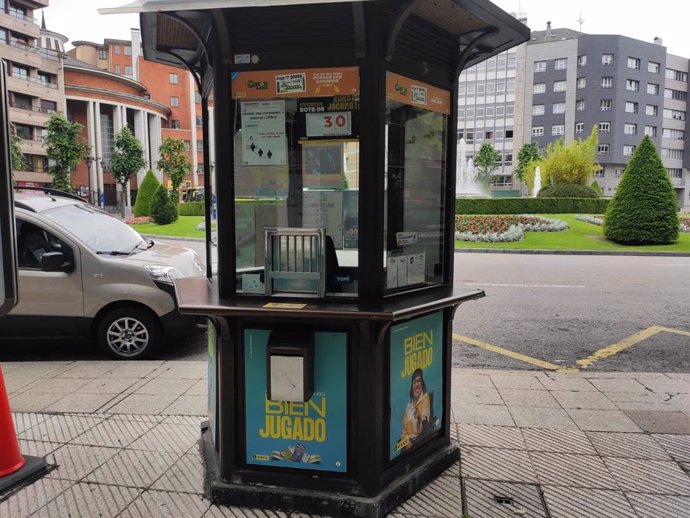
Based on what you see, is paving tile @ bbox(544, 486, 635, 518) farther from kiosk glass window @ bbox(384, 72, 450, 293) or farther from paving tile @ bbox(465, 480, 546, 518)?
kiosk glass window @ bbox(384, 72, 450, 293)

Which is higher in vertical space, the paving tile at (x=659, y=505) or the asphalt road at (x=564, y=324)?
the paving tile at (x=659, y=505)

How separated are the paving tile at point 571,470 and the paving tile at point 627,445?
0.20 meters

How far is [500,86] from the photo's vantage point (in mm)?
82188

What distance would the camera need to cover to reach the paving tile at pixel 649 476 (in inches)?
131

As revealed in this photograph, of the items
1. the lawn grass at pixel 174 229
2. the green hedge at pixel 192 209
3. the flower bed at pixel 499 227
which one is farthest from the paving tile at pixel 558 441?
the green hedge at pixel 192 209

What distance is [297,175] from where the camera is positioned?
3.21 m

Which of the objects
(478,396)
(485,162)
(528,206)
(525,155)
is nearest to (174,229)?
(528,206)

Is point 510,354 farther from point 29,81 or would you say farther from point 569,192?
point 29,81

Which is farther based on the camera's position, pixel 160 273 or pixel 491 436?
pixel 160 273

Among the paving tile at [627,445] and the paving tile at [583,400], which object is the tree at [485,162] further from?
the paving tile at [627,445]

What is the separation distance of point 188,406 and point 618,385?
402 cm

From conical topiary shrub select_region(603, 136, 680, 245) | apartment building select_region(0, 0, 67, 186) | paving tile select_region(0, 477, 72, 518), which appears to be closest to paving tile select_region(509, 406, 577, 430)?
paving tile select_region(0, 477, 72, 518)

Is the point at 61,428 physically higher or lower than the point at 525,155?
lower

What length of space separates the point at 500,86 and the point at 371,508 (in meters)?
86.6
